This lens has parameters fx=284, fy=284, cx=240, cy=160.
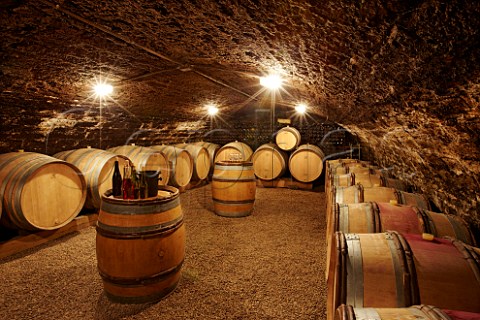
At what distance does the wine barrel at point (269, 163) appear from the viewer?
300 inches

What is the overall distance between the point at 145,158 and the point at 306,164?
4035 millimetres

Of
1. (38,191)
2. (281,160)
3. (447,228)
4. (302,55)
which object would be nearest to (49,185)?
(38,191)

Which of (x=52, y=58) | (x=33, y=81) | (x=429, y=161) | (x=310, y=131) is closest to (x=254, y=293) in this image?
(x=429, y=161)

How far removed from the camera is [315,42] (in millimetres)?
1933

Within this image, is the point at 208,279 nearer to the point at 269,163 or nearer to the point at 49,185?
the point at 49,185

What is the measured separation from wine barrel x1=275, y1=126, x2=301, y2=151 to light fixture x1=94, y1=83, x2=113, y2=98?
15.8 feet

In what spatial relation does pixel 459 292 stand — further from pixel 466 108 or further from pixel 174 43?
pixel 174 43

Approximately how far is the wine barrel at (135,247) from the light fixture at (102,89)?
2.25m

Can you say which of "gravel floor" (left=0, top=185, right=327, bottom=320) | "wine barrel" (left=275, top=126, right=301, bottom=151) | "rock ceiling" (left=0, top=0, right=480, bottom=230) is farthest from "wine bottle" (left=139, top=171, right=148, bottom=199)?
"wine barrel" (left=275, top=126, right=301, bottom=151)

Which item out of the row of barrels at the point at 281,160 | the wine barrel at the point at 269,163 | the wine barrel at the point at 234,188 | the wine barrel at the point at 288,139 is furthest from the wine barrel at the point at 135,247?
the wine barrel at the point at 288,139

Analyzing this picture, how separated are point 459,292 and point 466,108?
97cm

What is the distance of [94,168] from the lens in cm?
427

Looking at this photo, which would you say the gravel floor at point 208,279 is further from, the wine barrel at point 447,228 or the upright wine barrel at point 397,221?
the wine barrel at point 447,228

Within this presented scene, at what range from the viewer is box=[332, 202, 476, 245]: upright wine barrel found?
78.8 inches
